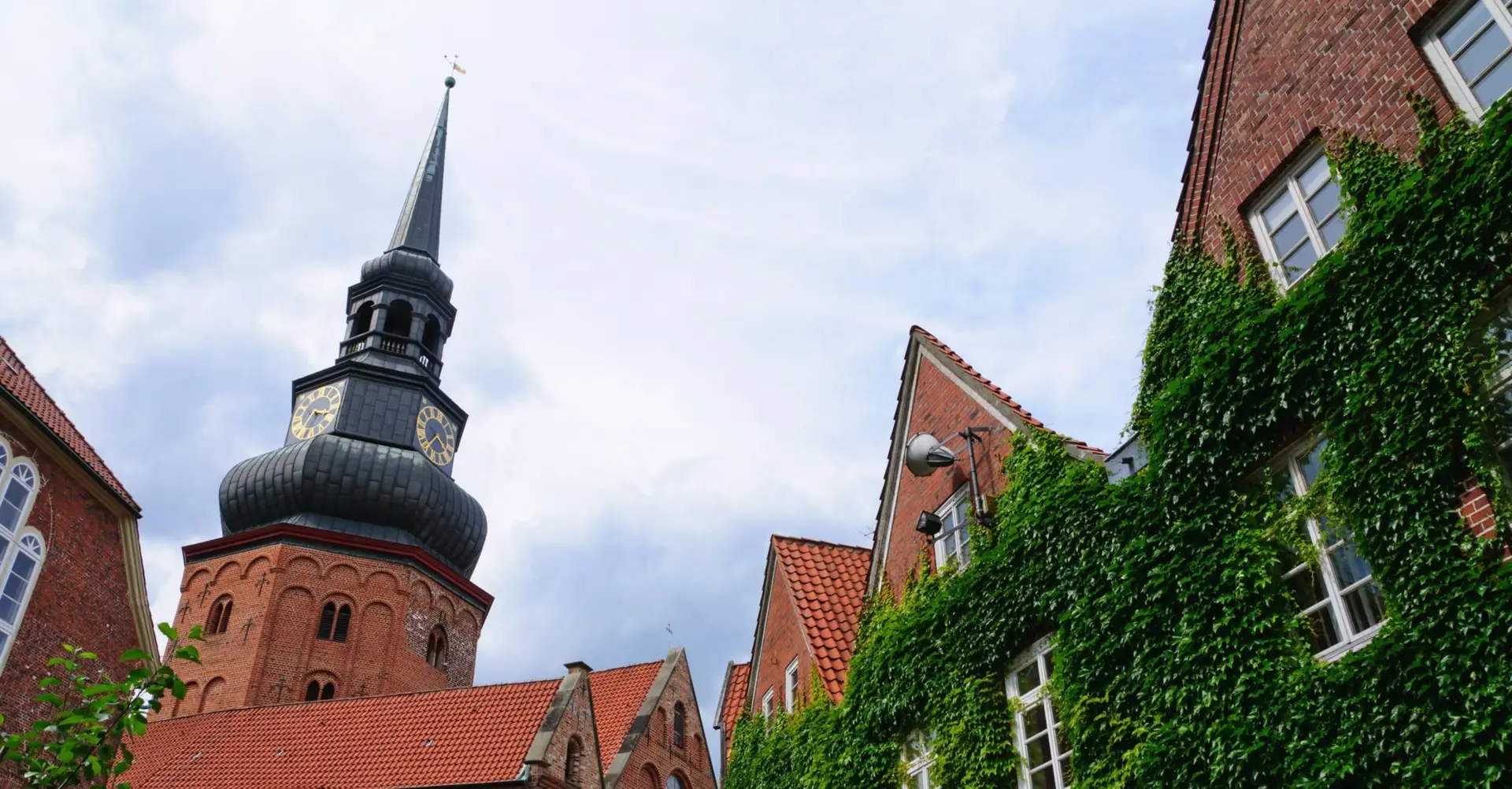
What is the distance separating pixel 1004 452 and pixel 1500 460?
5.91m

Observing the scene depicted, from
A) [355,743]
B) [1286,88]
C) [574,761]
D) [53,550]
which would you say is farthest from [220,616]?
[1286,88]

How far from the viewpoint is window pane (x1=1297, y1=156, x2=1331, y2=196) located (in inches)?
382

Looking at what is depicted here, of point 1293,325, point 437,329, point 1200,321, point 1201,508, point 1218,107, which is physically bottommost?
point 1201,508

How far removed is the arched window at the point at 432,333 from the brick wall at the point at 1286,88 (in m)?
45.5

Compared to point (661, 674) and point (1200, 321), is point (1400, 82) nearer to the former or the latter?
point (1200, 321)

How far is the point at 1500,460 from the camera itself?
7.09m

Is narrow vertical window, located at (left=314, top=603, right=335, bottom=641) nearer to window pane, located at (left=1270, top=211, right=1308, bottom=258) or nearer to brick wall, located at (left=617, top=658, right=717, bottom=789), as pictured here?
brick wall, located at (left=617, top=658, right=717, bottom=789)

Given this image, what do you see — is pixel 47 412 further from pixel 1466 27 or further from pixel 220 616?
pixel 220 616

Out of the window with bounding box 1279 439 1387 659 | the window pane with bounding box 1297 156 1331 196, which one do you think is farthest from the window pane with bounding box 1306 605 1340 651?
the window pane with bounding box 1297 156 1331 196

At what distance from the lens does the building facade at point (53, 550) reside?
62.1ft

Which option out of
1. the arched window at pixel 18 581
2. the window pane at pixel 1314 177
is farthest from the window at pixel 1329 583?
the arched window at pixel 18 581

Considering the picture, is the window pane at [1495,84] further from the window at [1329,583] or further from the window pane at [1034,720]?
the window pane at [1034,720]

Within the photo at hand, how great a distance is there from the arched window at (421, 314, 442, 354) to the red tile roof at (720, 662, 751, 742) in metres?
33.7

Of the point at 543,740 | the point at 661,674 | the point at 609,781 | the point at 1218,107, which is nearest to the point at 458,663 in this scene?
the point at 661,674
